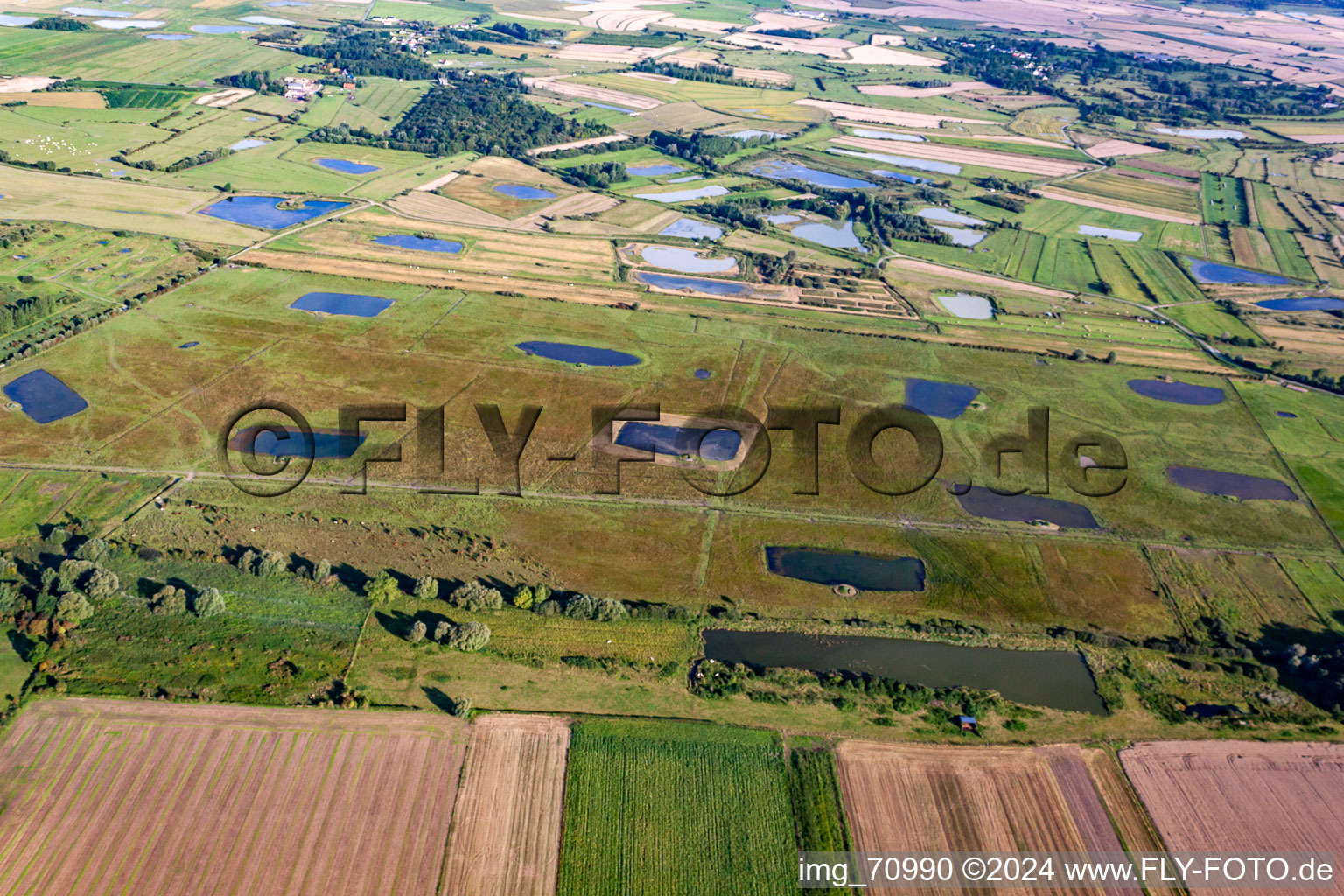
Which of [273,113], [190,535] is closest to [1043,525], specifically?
[190,535]

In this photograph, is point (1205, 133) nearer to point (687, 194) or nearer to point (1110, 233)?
point (1110, 233)

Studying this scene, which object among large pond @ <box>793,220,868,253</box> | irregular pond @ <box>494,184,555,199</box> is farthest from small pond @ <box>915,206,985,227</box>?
irregular pond @ <box>494,184,555,199</box>

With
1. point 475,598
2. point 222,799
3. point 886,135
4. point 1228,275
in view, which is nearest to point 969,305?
point 1228,275

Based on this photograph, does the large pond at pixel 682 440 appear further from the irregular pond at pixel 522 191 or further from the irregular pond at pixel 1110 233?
the irregular pond at pixel 1110 233

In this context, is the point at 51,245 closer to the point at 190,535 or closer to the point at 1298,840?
the point at 190,535

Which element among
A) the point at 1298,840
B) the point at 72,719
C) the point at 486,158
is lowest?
the point at 72,719

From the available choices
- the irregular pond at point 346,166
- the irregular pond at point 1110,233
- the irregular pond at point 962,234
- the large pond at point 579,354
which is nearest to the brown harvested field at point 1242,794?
the large pond at point 579,354
